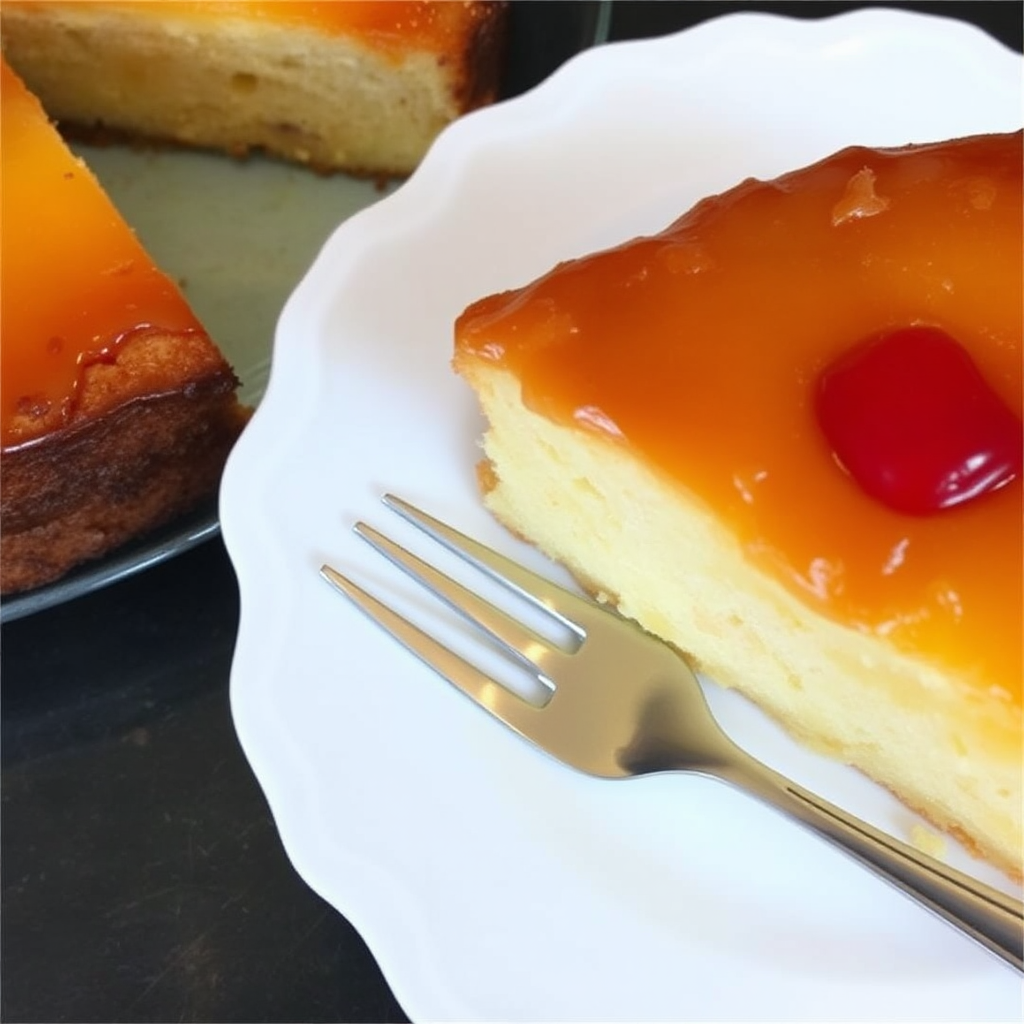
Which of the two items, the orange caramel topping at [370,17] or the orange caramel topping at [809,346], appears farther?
the orange caramel topping at [370,17]

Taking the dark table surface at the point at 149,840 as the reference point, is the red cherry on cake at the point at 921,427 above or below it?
above

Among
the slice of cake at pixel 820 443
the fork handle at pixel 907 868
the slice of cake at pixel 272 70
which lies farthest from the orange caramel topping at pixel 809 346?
the slice of cake at pixel 272 70

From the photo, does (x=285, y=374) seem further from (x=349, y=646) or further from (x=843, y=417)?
(x=843, y=417)

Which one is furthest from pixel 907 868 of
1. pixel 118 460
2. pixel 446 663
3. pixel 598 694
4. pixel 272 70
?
pixel 272 70

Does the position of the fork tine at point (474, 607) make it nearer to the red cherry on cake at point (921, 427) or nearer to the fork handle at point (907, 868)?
the fork handle at point (907, 868)

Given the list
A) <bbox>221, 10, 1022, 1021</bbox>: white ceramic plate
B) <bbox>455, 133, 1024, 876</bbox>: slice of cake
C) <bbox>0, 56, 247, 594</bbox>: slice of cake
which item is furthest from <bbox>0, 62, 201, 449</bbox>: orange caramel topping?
<bbox>455, 133, 1024, 876</bbox>: slice of cake
